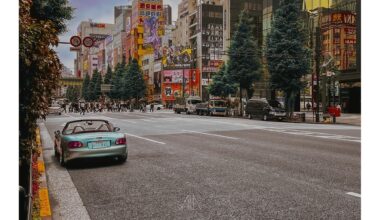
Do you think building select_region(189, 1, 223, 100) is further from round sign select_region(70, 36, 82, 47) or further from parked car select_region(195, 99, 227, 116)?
round sign select_region(70, 36, 82, 47)

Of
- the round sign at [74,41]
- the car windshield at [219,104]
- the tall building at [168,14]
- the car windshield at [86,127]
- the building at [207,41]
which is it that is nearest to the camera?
the car windshield at [86,127]

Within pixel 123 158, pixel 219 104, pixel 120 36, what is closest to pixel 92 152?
pixel 123 158

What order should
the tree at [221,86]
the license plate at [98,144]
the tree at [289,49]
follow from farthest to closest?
the tree at [221,86] → the tree at [289,49] → the license plate at [98,144]

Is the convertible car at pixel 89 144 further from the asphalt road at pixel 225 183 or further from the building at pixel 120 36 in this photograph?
the building at pixel 120 36

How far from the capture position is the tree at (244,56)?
149 feet

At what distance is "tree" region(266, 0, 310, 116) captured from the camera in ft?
124

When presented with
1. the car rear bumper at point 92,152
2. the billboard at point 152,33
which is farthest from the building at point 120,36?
the car rear bumper at point 92,152

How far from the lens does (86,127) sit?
467 inches

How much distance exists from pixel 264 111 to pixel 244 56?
1096 cm

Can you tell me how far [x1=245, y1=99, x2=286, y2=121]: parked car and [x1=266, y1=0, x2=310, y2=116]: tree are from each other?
1.69 metres

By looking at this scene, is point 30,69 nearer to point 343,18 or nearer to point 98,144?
point 98,144

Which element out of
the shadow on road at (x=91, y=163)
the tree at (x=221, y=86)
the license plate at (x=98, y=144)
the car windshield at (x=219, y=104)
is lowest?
the shadow on road at (x=91, y=163)

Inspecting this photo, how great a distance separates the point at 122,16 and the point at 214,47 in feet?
263

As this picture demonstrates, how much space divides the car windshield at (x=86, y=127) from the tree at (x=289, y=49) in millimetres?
27839
